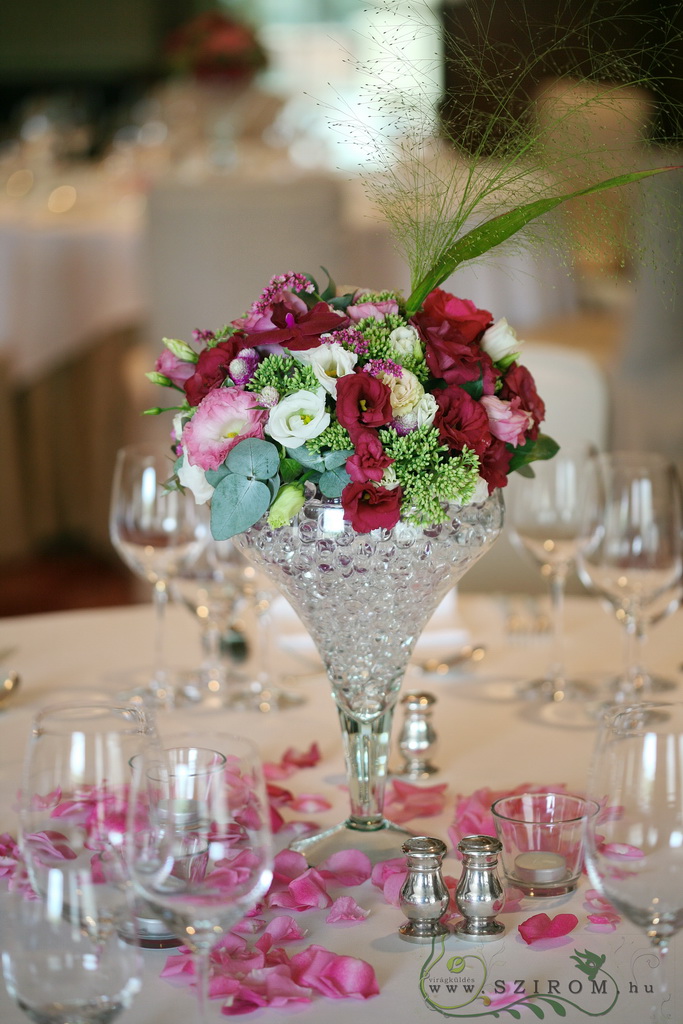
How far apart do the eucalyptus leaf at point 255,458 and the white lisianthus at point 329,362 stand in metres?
0.06

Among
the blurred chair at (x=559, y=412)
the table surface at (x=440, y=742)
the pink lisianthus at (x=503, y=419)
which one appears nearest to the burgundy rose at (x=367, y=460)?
the pink lisianthus at (x=503, y=419)

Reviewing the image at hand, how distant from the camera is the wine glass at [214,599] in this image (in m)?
1.34

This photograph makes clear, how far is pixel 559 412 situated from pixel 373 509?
55.8 inches

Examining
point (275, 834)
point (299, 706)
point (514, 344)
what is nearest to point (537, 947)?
point (275, 834)

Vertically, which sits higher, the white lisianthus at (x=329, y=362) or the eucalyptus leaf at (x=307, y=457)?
the white lisianthus at (x=329, y=362)

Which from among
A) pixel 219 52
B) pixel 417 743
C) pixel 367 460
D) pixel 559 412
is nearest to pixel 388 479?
pixel 367 460

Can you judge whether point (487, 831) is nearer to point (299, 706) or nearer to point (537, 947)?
point (537, 947)

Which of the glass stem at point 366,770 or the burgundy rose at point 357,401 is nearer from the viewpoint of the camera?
the burgundy rose at point 357,401

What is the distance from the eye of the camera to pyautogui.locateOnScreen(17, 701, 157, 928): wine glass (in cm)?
60

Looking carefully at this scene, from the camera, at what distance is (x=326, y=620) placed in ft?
2.97

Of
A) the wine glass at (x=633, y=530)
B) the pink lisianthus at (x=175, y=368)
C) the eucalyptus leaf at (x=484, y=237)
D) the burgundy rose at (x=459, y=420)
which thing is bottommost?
the wine glass at (x=633, y=530)

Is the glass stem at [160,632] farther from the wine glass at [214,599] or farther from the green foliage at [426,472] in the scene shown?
the green foliage at [426,472]

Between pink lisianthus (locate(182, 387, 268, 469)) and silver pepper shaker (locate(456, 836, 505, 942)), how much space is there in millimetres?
316

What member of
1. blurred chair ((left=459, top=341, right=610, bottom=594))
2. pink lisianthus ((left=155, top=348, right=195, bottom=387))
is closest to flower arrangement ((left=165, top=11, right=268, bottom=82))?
blurred chair ((left=459, top=341, right=610, bottom=594))
